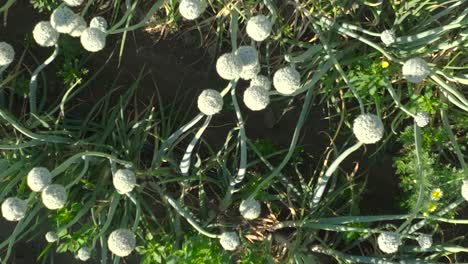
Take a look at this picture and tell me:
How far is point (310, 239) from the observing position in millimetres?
1277

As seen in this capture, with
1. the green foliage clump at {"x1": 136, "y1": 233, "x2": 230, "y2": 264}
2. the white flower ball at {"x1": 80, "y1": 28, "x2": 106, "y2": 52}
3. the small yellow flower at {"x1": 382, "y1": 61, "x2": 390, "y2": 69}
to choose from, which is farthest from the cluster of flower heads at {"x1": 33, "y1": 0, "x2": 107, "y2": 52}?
the small yellow flower at {"x1": 382, "y1": 61, "x2": 390, "y2": 69}

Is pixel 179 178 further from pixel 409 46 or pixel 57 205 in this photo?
pixel 409 46

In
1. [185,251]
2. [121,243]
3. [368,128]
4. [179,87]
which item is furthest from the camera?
[179,87]

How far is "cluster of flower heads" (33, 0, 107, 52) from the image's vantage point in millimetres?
933

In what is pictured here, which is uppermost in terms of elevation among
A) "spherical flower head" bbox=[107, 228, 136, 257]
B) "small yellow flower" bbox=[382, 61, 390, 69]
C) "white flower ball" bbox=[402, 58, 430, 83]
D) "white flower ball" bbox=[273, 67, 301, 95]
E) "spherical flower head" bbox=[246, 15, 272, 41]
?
"spherical flower head" bbox=[246, 15, 272, 41]

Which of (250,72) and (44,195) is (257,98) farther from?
(44,195)

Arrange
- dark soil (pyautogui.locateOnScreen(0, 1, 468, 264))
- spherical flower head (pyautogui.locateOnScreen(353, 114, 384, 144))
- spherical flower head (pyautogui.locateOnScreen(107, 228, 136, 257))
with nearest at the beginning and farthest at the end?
spherical flower head (pyautogui.locateOnScreen(353, 114, 384, 144)) < spherical flower head (pyautogui.locateOnScreen(107, 228, 136, 257)) < dark soil (pyautogui.locateOnScreen(0, 1, 468, 264))

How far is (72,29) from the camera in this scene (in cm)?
97

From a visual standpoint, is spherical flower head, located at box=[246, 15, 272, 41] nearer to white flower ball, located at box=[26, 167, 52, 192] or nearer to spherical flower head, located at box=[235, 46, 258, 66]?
spherical flower head, located at box=[235, 46, 258, 66]

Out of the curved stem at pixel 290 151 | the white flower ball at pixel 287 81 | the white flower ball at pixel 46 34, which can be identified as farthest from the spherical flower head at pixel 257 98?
the white flower ball at pixel 46 34

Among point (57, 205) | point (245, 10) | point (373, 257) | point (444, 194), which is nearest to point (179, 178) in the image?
point (57, 205)

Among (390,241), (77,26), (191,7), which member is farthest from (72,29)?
(390,241)

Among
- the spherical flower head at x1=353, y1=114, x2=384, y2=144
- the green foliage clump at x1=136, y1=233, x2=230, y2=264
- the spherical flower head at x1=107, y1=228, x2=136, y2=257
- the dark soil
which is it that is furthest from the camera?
the dark soil

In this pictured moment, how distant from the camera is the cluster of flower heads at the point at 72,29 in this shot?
933mm
